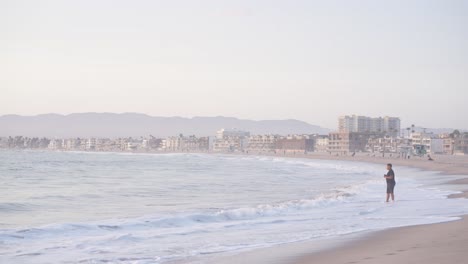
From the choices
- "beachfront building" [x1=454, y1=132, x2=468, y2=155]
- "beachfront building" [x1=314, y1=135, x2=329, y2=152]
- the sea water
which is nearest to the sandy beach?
the sea water

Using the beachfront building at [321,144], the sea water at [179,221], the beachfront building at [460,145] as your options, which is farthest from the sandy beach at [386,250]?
the beachfront building at [321,144]

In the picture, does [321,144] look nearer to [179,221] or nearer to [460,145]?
[460,145]

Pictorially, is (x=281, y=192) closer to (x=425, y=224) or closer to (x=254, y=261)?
(x=425, y=224)

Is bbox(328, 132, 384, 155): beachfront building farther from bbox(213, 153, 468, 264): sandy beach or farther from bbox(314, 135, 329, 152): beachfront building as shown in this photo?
bbox(213, 153, 468, 264): sandy beach

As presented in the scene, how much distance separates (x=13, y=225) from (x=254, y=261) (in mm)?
6898

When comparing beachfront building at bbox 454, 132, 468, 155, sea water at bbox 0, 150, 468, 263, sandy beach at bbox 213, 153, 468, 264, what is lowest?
sea water at bbox 0, 150, 468, 263

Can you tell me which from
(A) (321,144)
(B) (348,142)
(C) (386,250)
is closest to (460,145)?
(B) (348,142)

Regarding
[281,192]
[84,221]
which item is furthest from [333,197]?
[84,221]

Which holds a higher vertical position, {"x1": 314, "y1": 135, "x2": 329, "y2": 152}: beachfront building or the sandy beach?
{"x1": 314, "y1": 135, "x2": 329, "y2": 152}: beachfront building

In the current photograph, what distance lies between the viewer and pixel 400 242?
10.5 metres

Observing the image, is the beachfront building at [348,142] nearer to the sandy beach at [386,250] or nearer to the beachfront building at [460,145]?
the beachfront building at [460,145]

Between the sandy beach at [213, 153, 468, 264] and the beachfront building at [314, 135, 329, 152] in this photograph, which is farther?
the beachfront building at [314, 135, 329, 152]

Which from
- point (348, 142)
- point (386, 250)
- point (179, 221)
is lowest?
point (179, 221)

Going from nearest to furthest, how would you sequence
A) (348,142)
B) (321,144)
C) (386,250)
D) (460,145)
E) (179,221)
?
(386,250)
(179,221)
(460,145)
(348,142)
(321,144)
